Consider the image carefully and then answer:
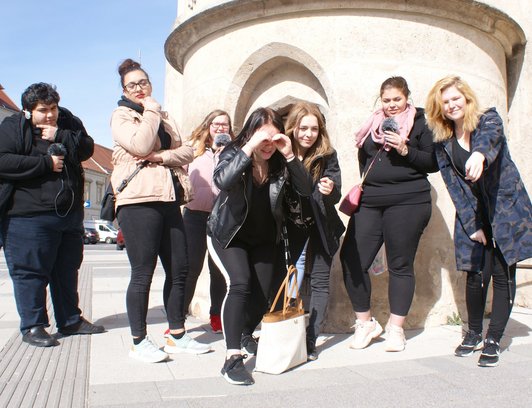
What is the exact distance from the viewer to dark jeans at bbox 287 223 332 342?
3996mm

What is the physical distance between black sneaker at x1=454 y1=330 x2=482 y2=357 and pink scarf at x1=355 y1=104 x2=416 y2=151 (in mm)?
1463

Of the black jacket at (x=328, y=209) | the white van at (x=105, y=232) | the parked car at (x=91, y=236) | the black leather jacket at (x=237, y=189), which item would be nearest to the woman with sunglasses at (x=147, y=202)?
the black leather jacket at (x=237, y=189)

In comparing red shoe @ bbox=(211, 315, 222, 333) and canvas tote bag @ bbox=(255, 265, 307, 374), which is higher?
canvas tote bag @ bbox=(255, 265, 307, 374)

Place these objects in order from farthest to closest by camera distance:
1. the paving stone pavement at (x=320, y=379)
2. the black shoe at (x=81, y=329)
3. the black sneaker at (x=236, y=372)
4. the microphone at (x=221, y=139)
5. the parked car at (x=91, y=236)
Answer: the parked car at (x=91, y=236) → the black shoe at (x=81, y=329) → the microphone at (x=221, y=139) → the black sneaker at (x=236, y=372) → the paving stone pavement at (x=320, y=379)

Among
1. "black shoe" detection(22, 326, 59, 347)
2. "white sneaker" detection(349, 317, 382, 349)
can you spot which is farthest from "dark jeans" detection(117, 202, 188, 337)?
"white sneaker" detection(349, 317, 382, 349)

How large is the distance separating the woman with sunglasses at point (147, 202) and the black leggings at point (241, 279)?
37 cm

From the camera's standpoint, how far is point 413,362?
12.2 feet

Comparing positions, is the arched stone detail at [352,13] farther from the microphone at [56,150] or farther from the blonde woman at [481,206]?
the microphone at [56,150]

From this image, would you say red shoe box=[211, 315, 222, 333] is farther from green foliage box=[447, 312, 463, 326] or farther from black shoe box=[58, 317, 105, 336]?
green foliage box=[447, 312, 463, 326]

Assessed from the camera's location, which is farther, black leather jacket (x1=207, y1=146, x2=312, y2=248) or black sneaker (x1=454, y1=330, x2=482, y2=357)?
black sneaker (x1=454, y1=330, x2=482, y2=357)

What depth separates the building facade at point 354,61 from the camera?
4891 millimetres

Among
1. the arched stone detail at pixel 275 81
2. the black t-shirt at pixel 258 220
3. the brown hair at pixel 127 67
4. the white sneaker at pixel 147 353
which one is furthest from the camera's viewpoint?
the arched stone detail at pixel 275 81

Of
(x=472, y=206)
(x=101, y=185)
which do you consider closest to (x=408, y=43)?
(x=472, y=206)

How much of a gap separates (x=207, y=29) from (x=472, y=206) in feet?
10.2
